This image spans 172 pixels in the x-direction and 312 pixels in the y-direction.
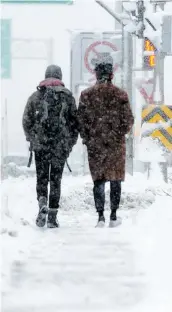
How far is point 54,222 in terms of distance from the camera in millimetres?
7465

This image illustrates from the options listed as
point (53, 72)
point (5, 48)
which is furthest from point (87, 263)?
point (5, 48)

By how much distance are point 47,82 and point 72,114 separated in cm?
39

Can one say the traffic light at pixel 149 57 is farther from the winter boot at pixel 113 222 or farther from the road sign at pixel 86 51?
the winter boot at pixel 113 222

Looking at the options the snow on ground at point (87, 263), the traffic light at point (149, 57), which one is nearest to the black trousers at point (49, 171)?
the snow on ground at point (87, 263)

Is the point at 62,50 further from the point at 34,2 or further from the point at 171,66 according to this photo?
the point at 34,2

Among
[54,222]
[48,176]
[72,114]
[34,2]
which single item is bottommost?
[54,222]

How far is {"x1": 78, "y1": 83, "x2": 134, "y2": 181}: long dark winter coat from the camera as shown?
730cm

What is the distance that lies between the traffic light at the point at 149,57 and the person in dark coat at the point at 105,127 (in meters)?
7.00

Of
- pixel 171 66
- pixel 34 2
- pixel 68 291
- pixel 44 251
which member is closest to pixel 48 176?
pixel 44 251

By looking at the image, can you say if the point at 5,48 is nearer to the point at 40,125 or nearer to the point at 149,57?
the point at 149,57

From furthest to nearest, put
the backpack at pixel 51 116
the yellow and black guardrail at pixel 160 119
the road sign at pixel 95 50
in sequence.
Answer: the road sign at pixel 95 50 < the yellow and black guardrail at pixel 160 119 < the backpack at pixel 51 116

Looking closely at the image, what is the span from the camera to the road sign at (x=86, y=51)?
54.8ft

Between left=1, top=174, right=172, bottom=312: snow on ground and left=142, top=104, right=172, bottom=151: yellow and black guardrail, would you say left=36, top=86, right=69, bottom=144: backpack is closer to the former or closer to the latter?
left=1, top=174, right=172, bottom=312: snow on ground

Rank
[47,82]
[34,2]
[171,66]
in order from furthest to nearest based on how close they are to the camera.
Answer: [171,66], [34,2], [47,82]
